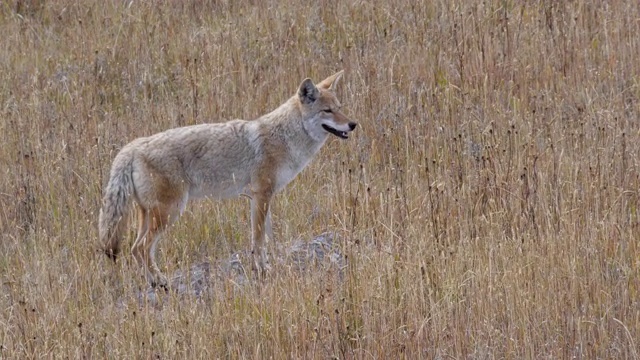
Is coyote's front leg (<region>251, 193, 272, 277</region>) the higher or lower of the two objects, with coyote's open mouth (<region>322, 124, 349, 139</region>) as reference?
lower

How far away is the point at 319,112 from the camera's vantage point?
7816mm

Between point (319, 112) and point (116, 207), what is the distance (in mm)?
1754

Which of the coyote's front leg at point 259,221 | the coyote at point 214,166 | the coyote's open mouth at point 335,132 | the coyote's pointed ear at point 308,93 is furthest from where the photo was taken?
the coyote's pointed ear at point 308,93

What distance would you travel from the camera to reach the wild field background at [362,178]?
17.9ft

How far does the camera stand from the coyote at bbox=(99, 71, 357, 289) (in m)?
6.92

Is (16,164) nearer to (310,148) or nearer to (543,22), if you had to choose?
(310,148)

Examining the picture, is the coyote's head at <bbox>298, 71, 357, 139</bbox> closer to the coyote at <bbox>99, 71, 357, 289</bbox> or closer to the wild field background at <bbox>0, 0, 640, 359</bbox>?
the coyote at <bbox>99, 71, 357, 289</bbox>

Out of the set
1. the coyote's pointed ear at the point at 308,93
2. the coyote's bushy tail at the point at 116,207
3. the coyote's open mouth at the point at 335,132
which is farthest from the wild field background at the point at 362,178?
the coyote's pointed ear at the point at 308,93

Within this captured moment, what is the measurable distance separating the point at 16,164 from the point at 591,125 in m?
4.53

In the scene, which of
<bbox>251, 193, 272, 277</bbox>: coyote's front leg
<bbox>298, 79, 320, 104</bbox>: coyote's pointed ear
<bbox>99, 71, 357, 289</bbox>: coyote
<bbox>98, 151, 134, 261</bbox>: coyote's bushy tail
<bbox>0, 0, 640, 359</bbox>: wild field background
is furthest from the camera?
<bbox>298, 79, 320, 104</bbox>: coyote's pointed ear

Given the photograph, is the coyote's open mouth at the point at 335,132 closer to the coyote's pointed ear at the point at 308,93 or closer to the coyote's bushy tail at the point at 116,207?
the coyote's pointed ear at the point at 308,93

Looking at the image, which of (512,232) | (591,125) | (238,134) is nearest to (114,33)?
(238,134)

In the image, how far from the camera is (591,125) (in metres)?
8.15

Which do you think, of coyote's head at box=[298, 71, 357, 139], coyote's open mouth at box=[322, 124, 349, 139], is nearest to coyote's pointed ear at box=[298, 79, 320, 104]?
coyote's head at box=[298, 71, 357, 139]
